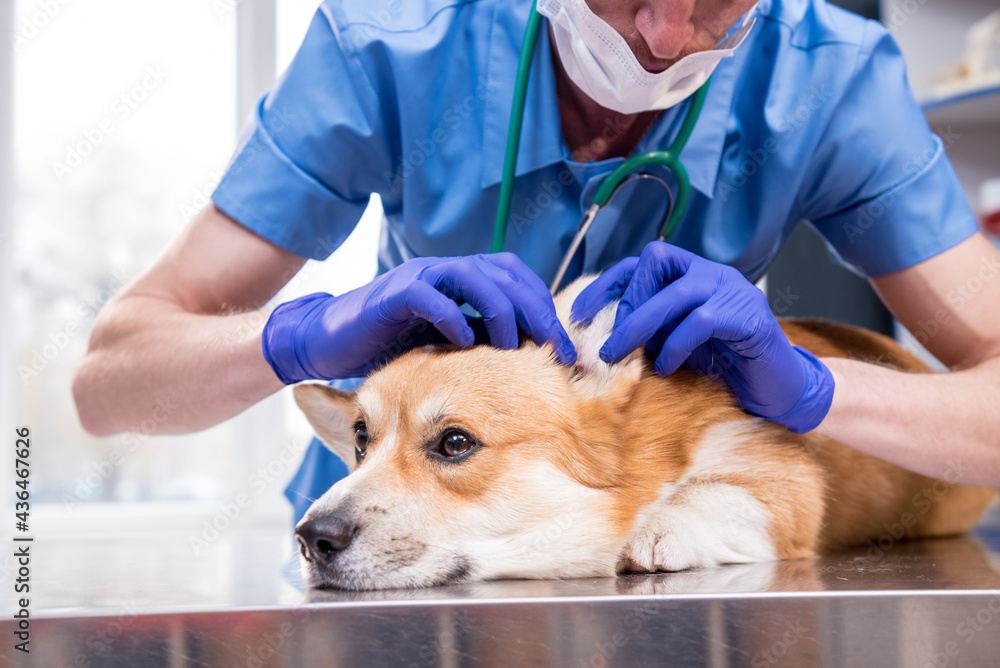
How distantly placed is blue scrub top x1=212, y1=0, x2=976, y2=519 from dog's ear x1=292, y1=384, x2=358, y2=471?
28cm

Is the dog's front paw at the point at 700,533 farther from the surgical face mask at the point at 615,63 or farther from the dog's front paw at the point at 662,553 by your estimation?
the surgical face mask at the point at 615,63

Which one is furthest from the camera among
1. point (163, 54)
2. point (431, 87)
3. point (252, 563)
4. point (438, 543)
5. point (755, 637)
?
point (163, 54)

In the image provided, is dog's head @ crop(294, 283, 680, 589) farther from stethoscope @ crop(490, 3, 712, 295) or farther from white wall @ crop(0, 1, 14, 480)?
white wall @ crop(0, 1, 14, 480)

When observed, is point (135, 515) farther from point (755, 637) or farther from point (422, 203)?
point (755, 637)

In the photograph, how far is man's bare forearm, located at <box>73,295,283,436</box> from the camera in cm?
122

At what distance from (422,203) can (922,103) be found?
197 centimetres

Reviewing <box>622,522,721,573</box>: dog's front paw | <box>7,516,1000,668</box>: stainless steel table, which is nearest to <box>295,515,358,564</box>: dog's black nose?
<box>7,516,1000,668</box>: stainless steel table

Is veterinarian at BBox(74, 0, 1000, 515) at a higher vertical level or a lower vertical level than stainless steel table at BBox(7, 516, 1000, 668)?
higher

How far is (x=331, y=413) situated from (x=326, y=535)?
1.42 feet

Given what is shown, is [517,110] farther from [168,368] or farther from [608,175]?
[168,368]


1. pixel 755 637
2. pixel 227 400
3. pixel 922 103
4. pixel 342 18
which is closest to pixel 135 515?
pixel 227 400

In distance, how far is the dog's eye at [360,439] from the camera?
1.18 m

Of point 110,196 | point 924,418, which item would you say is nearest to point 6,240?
point 110,196

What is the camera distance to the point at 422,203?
139 cm
